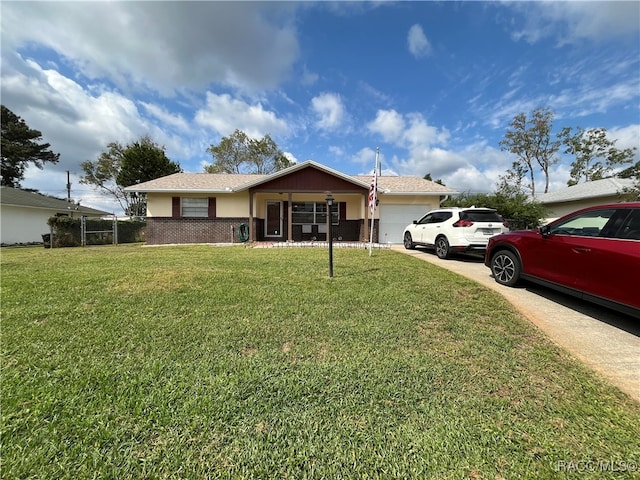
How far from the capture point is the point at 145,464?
1716mm

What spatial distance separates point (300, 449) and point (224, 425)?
0.62 meters

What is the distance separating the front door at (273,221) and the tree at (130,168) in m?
14.9

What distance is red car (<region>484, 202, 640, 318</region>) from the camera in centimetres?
350

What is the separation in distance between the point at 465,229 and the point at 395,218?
6338mm

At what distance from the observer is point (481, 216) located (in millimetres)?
8086

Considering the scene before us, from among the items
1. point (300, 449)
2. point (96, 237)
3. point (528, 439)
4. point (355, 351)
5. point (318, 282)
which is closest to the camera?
point (300, 449)

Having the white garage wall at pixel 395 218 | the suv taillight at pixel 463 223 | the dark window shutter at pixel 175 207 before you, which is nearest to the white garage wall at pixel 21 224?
the dark window shutter at pixel 175 207

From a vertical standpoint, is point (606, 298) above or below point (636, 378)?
above

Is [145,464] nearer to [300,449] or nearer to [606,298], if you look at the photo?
[300,449]

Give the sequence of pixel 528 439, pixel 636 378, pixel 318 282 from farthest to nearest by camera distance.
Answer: pixel 318 282 < pixel 636 378 < pixel 528 439

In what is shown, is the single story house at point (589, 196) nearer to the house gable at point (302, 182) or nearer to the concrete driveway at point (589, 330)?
the concrete driveway at point (589, 330)

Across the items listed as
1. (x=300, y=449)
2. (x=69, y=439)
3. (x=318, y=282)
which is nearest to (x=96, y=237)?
(x=318, y=282)

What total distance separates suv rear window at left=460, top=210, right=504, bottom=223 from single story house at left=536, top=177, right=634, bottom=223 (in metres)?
11.7

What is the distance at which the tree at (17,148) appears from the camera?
29.4 m
